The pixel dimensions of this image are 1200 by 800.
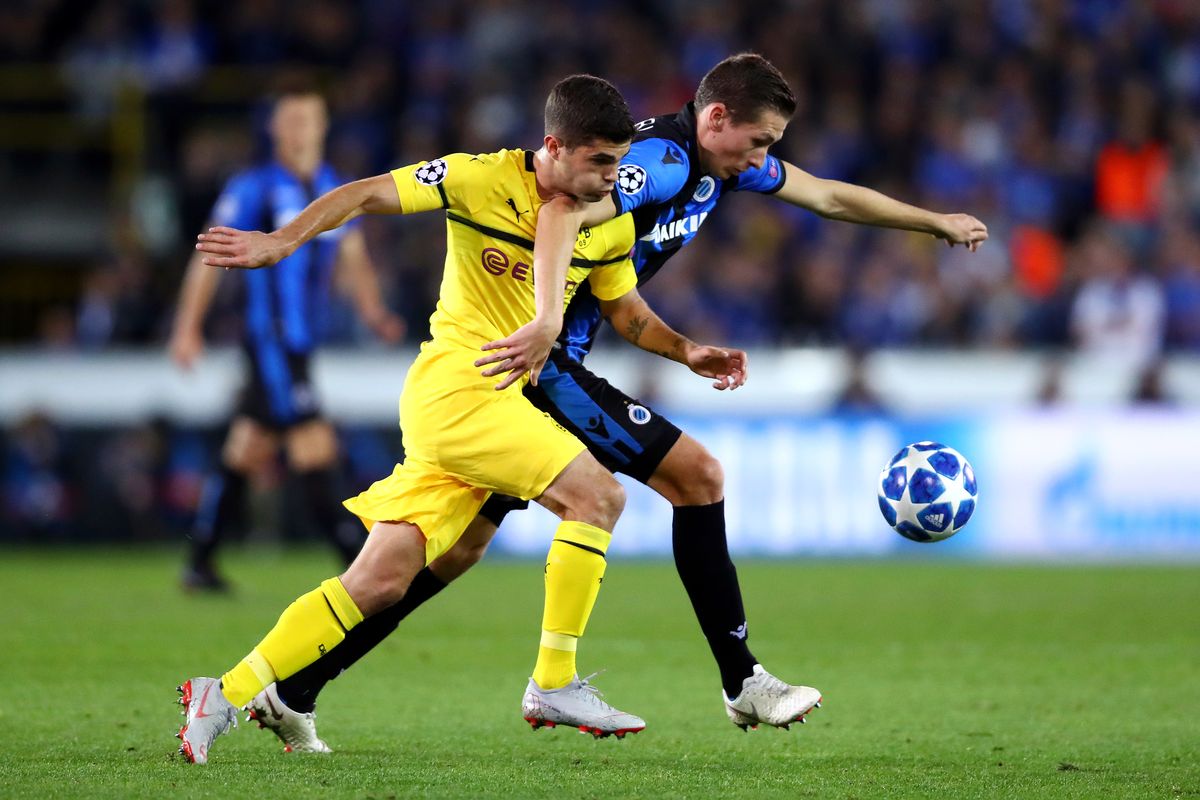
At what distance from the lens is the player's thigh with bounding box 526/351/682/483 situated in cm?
551

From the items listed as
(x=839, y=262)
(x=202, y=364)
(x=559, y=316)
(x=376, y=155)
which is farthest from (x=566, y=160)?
(x=376, y=155)

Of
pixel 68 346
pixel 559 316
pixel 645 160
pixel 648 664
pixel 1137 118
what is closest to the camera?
pixel 559 316

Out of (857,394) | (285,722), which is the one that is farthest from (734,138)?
(857,394)

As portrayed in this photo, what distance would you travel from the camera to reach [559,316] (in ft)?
16.2

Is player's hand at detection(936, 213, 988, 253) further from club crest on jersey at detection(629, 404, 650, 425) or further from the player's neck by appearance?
the player's neck

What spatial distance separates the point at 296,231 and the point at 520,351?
27.3 inches

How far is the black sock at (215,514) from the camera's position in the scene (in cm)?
960

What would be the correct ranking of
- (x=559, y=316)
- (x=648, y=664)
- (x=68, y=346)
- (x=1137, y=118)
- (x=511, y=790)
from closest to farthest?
(x=511, y=790), (x=559, y=316), (x=648, y=664), (x=68, y=346), (x=1137, y=118)

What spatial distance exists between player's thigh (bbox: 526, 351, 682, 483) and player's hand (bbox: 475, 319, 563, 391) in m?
0.68

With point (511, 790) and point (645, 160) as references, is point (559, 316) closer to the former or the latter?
point (645, 160)

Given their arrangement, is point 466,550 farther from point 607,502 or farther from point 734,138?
point 734,138

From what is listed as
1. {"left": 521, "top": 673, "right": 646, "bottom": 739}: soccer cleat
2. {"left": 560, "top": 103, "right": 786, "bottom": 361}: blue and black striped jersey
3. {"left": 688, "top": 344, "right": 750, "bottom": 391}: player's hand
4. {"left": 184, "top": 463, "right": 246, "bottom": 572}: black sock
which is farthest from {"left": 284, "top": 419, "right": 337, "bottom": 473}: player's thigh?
{"left": 521, "top": 673, "right": 646, "bottom": 739}: soccer cleat

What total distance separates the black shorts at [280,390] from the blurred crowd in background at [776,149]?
15.0ft

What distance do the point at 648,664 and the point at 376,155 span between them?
404 inches
